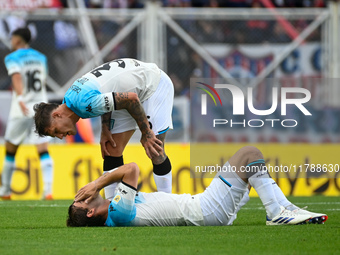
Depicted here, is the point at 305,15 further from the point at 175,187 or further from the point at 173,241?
the point at 173,241

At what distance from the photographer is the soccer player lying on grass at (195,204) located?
626 cm

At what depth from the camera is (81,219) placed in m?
6.39

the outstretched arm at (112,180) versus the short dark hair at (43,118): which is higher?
the short dark hair at (43,118)

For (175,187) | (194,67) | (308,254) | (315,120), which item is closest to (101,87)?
(308,254)

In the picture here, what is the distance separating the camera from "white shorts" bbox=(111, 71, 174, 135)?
286 inches

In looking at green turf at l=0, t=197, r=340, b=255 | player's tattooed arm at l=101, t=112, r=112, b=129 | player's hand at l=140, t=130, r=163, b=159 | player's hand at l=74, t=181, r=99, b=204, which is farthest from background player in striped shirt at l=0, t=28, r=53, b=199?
player's hand at l=74, t=181, r=99, b=204

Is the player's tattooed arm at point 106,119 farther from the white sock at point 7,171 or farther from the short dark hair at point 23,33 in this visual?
the short dark hair at point 23,33

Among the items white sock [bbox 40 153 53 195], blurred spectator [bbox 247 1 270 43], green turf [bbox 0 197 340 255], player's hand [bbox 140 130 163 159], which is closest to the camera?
green turf [bbox 0 197 340 255]

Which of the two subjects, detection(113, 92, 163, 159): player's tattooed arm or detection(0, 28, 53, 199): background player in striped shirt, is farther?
detection(0, 28, 53, 199): background player in striped shirt

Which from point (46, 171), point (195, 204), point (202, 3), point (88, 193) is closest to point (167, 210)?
point (195, 204)

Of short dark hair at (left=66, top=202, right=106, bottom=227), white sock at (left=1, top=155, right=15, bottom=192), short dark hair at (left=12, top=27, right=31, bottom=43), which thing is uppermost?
short dark hair at (left=12, top=27, right=31, bottom=43)

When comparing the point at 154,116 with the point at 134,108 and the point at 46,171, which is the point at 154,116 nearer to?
the point at 134,108

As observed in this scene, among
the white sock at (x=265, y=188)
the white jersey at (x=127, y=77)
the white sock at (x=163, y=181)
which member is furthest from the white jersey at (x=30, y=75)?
the white sock at (x=265, y=188)

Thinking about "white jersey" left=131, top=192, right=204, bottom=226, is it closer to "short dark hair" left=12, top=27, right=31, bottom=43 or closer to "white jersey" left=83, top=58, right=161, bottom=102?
"white jersey" left=83, top=58, right=161, bottom=102
